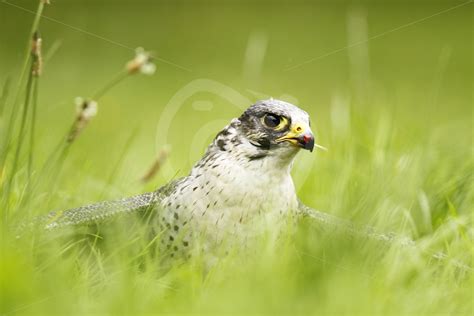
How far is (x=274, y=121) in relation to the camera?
389 centimetres

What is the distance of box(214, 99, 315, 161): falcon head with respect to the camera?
3787 mm

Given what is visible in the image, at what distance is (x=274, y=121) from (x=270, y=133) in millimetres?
57

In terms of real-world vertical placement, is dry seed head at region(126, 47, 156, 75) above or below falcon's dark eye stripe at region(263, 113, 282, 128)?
above

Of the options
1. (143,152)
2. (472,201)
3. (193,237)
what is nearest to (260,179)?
(193,237)

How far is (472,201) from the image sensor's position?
4391mm

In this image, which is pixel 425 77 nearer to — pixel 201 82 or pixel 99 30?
pixel 99 30

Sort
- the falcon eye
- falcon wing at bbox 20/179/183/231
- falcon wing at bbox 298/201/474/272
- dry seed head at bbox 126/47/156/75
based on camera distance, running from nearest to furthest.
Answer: dry seed head at bbox 126/47/156/75
falcon wing at bbox 298/201/474/272
falcon wing at bbox 20/179/183/231
the falcon eye

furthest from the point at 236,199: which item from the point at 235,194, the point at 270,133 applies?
the point at 270,133

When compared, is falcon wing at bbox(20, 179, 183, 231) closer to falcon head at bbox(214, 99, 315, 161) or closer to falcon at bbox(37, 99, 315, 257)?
falcon at bbox(37, 99, 315, 257)

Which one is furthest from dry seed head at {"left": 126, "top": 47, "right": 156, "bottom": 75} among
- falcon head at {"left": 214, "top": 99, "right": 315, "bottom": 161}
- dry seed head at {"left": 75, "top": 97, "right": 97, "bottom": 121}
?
falcon head at {"left": 214, "top": 99, "right": 315, "bottom": 161}

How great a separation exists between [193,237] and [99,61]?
26.0 ft

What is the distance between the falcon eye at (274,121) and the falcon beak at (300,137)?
0.19ft

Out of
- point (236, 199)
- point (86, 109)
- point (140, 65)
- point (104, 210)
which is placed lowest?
point (104, 210)

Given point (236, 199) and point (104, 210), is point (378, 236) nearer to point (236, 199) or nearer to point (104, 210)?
point (236, 199)
